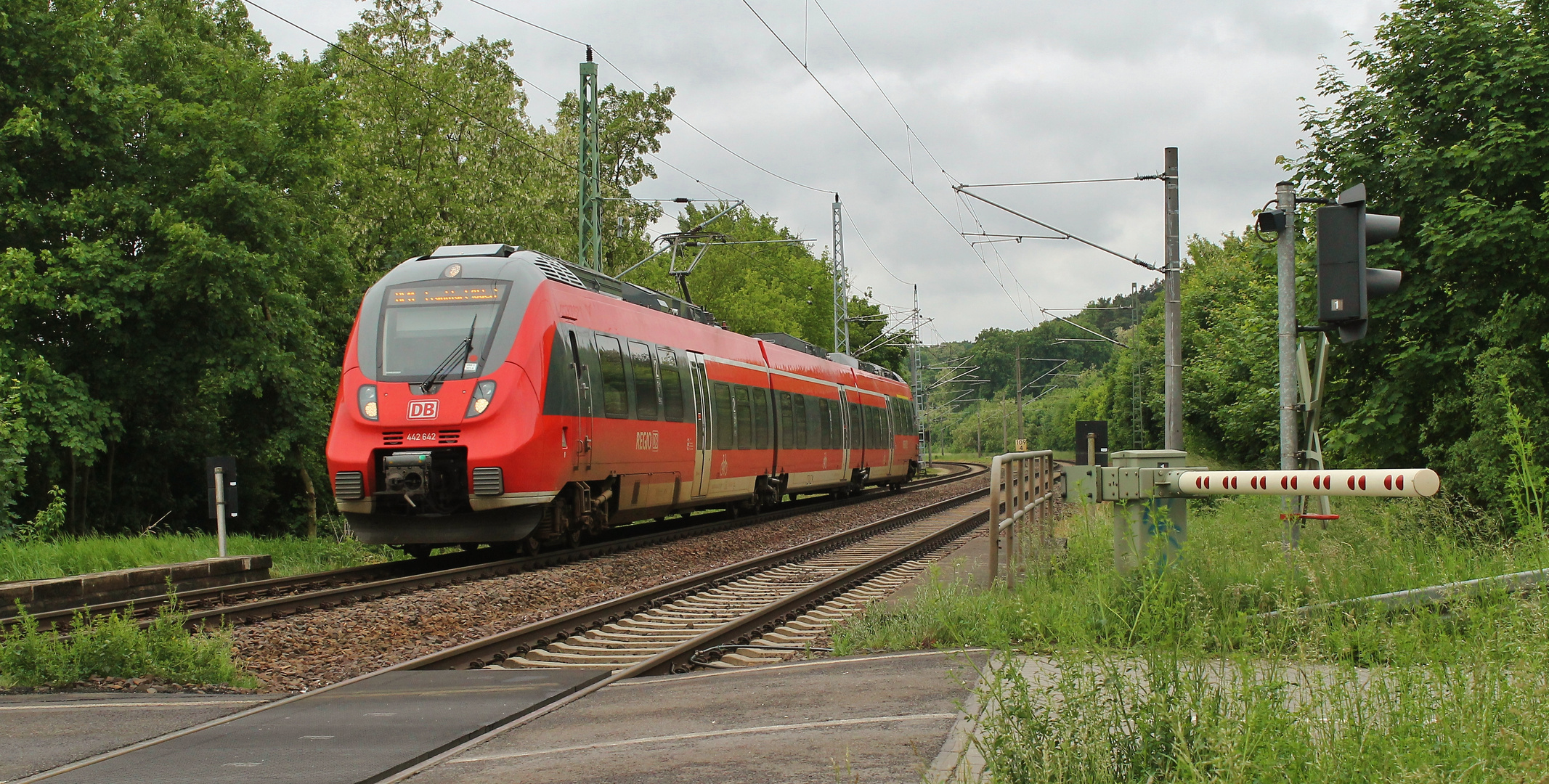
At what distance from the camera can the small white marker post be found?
13069 mm

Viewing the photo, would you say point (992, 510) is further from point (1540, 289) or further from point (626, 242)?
point (626, 242)

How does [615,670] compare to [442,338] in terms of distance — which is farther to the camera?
[442,338]

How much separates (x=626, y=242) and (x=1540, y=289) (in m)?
33.7

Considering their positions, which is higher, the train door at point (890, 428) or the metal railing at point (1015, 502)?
the train door at point (890, 428)

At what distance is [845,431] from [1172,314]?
11.3m

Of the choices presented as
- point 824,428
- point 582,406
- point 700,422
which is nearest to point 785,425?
point 824,428

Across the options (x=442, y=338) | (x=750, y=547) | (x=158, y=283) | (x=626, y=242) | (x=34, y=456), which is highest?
(x=626, y=242)

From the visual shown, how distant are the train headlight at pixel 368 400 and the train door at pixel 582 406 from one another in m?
2.24

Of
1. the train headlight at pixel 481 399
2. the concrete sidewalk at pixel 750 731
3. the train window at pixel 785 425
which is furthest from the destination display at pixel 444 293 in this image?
the train window at pixel 785 425

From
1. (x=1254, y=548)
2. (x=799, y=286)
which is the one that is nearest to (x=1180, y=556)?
(x=1254, y=548)

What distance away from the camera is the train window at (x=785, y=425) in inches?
924

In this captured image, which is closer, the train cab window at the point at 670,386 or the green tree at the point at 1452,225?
the green tree at the point at 1452,225

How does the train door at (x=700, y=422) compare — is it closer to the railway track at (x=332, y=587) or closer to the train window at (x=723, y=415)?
the train window at (x=723, y=415)

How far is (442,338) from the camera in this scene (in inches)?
529
